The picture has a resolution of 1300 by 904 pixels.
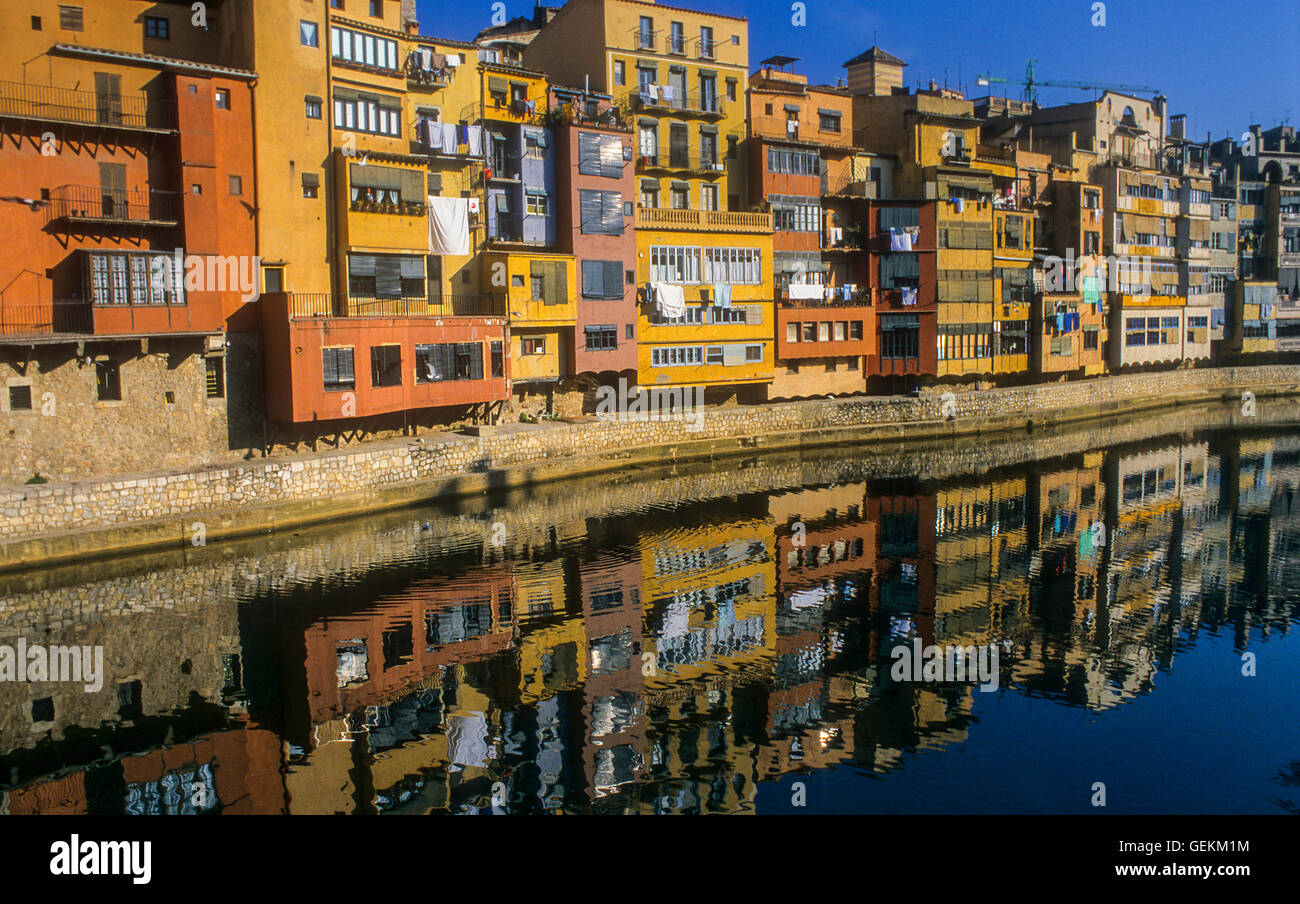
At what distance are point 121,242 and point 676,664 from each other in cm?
2520

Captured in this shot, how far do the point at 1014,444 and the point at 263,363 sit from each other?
4042 centimetres

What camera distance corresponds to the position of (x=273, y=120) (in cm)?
3869

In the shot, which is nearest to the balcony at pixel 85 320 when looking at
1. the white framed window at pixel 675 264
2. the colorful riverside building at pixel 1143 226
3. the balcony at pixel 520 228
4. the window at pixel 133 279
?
the window at pixel 133 279

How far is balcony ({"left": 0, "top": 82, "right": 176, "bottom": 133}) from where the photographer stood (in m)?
34.1

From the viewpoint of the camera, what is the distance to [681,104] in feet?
177

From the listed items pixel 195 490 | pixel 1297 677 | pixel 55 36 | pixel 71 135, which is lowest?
pixel 1297 677

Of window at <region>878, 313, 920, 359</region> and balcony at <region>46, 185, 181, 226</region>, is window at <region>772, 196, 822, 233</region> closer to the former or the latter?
window at <region>878, 313, 920, 359</region>

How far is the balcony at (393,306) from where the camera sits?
38.9 metres

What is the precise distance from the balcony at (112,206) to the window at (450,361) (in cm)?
1017

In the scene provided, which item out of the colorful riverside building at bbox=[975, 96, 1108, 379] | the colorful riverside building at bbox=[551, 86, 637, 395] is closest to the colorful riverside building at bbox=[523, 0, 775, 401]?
the colorful riverside building at bbox=[551, 86, 637, 395]

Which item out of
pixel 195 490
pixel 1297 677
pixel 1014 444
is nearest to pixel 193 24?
pixel 195 490

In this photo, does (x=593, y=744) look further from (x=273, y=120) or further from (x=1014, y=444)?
(x=1014, y=444)

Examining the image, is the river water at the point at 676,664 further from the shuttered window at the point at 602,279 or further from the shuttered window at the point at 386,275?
the shuttered window at the point at 602,279

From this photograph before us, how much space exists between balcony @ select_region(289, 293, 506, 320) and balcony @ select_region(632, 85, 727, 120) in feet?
46.7
